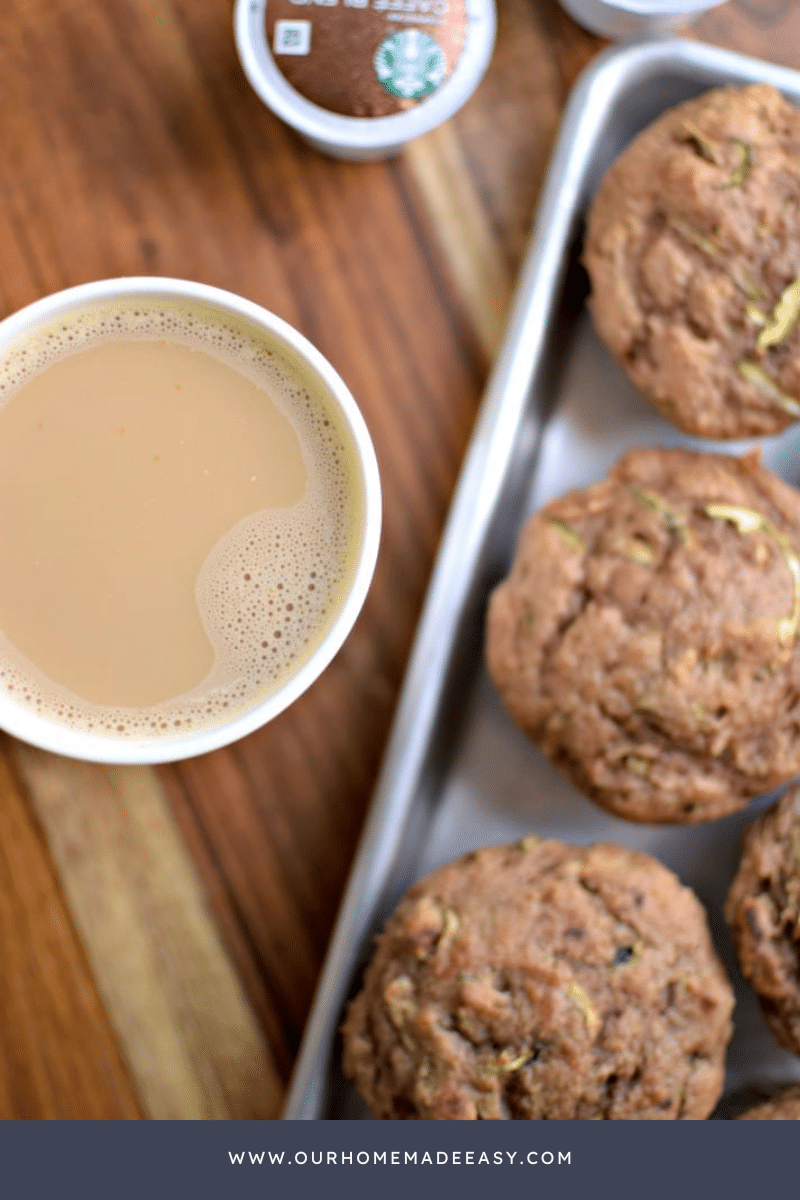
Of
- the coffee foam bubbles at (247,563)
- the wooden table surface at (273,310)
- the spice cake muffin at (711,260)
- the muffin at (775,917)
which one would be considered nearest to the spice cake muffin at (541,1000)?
the muffin at (775,917)

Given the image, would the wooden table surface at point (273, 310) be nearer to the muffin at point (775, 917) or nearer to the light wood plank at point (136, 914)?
the light wood plank at point (136, 914)

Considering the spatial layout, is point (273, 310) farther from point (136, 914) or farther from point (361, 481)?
point (136, 914)

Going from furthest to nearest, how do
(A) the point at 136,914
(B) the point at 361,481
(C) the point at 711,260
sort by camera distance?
(A) the point at 136,914, (C) the point at 711,260, (B) the point at 361,481

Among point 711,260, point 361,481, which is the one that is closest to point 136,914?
point 361,481

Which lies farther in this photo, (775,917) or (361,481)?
(775,917)

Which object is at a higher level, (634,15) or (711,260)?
(634,15)

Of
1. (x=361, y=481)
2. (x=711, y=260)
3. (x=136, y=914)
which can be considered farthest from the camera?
(x=136, y=914)

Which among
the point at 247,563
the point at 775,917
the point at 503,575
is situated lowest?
the point at 775,917

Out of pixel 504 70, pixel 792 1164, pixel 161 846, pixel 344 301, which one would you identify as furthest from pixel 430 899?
pixel 504 70
